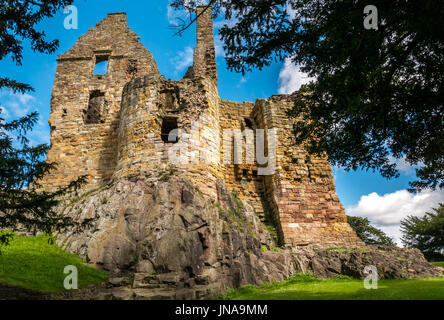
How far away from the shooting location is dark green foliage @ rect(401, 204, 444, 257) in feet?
79.8

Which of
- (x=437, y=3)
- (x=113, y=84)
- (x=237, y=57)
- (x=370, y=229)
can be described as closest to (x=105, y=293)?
(x=237, y=57)

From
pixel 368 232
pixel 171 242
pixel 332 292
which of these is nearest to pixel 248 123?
pixel 171 242

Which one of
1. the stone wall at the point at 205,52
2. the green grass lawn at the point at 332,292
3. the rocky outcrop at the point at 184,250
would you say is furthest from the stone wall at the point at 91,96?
the green grass lawn at the point at 332,292

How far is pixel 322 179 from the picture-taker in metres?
13.6

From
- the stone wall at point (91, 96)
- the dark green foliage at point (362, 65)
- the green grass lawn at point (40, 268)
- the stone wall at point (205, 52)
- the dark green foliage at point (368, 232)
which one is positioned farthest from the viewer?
the dark green foliage at point (368, 232)

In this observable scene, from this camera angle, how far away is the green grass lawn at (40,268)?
6.59 metres

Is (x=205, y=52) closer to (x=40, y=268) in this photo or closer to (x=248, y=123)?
(x=248, y=123)

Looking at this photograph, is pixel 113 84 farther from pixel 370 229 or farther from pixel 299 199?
pixel 370 229

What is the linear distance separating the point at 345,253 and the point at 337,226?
2136mm

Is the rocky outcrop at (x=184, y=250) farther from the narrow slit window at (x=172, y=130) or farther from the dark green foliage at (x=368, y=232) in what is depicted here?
the dark green foliage at (x=368, y=232)

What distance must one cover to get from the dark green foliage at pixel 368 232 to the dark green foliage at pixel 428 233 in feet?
9.61

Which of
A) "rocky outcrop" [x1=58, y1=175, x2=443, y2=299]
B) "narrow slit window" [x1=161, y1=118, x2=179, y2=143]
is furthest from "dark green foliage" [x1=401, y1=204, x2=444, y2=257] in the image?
"narrow slit window" [x1=161, y1=118, x2=179, y2=143]

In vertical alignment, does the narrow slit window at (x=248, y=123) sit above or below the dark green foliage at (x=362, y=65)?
above

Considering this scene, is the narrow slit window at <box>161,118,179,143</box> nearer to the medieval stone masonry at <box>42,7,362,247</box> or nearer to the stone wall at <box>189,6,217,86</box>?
the medieval stone masonry at <box>42,7,362,247</box>
